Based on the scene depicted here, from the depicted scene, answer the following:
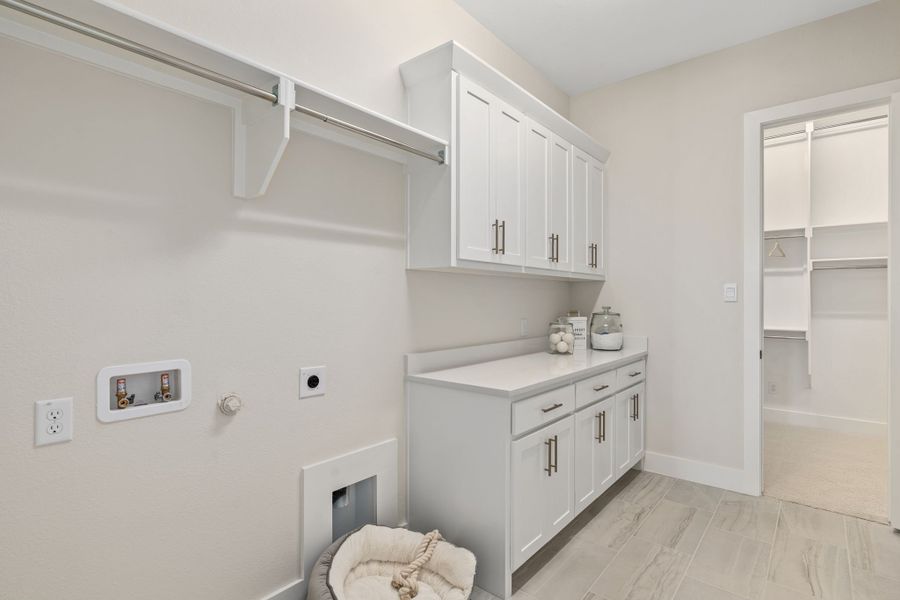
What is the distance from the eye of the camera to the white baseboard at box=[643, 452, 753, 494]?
283cm

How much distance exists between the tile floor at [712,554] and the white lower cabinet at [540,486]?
17 cm

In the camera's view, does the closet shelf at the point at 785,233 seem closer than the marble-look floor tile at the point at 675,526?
No

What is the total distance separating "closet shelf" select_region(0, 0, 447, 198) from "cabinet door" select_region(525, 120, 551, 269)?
809 millimetres

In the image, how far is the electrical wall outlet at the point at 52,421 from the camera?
1.15 m

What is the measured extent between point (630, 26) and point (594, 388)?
2.09m

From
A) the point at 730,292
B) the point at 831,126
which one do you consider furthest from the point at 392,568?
the point at 831,126

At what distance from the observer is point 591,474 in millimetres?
2393

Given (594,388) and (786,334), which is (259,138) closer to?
(594,388)

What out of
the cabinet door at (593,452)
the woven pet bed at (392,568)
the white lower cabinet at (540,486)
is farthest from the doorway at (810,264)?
the woven pet bed at (392,568)

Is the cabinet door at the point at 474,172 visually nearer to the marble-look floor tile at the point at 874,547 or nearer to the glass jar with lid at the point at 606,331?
the glass jar with lid at the point at 606,331

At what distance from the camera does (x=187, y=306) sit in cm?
142

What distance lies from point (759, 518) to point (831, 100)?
2343 mm

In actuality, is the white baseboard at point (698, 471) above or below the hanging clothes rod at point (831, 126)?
below

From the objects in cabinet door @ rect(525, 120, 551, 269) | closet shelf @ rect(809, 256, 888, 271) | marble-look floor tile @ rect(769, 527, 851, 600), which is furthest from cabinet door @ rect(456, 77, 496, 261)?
closet shelf @ rect(809, 256, 888, 271)
